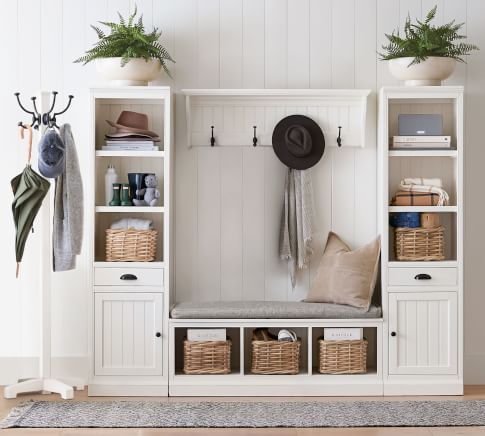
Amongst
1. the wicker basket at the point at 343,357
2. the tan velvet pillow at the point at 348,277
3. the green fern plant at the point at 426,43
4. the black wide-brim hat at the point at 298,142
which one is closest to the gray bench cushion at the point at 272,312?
the tan velvet pillow at the point at 348,277

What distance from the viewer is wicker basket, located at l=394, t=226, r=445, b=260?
476 cm

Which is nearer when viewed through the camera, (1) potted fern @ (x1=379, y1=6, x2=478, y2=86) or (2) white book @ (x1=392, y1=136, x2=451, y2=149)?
(1) potted fern @ (x1=379, y1=6, x2=478, y2=86)

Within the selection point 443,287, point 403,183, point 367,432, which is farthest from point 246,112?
point 367,432

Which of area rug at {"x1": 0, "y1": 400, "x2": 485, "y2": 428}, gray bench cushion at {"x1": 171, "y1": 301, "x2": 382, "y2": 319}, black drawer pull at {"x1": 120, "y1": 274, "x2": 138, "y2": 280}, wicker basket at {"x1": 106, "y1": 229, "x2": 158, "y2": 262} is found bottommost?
area rug at {"x1": 0, "y1": 400, "x2": 485, "y2": 428}

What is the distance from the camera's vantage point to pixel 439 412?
4.32 metres

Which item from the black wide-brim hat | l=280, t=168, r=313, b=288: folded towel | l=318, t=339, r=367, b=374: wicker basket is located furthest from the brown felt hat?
l=318, t=339, r=367, b=374: wicker basket

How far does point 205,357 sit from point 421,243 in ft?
4.49

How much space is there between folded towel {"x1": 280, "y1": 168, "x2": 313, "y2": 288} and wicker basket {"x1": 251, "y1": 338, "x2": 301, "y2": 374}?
1.50 ft

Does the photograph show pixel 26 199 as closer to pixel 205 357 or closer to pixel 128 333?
pixel 128 333

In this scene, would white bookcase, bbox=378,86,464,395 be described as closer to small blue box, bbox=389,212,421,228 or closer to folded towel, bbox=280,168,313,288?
small blue box, bbox=389,212,421,228

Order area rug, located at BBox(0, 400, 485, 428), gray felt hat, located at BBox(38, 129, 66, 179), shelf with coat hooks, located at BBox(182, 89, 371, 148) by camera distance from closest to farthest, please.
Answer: area rug, located at BBox(0, 400, 485, 428), gray felt hat, located at BBox(38, 129, 66, 179), shelf with coat hooks, located at BBox(182, 89, 371, 148)

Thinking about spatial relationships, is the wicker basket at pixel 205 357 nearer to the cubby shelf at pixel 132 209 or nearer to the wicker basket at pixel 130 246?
the wicker basket at pixel 130 246

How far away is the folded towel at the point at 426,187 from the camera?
4.78 meters

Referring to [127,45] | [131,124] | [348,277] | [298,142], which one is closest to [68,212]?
[131,124]
